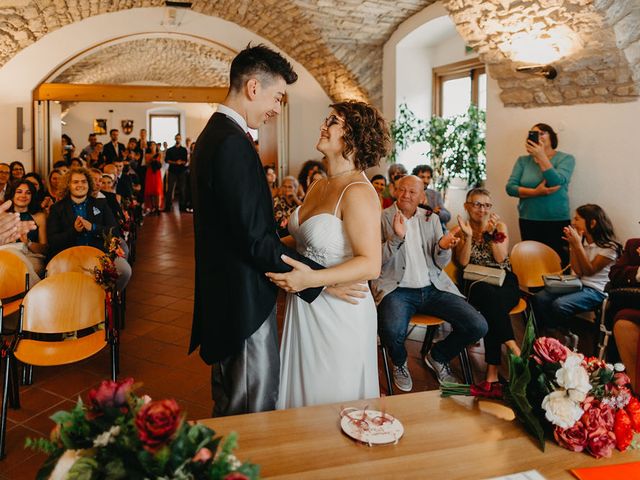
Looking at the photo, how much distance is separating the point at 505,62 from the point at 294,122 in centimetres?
517

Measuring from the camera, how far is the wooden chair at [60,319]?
2988 mm

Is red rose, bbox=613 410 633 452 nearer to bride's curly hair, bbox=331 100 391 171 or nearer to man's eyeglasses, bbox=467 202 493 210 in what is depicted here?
bride's curly hair, bbox=331 100 391 171

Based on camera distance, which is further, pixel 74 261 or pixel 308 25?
pixel 308 25

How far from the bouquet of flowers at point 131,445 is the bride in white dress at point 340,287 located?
1.12 metres

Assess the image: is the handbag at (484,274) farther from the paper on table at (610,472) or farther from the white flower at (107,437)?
the white flower at (107,437)

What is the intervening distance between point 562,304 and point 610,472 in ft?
8.79

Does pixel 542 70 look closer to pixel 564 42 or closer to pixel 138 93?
pixel 564 42

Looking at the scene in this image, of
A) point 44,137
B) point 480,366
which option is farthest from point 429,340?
point 44,137

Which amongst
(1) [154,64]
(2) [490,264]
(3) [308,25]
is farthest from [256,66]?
(1) [154,64]

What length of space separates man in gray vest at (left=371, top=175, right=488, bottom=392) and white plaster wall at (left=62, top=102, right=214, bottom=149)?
1481cm

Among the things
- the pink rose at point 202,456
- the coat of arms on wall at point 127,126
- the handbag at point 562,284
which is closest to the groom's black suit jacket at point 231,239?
the pink rose at point 202,456

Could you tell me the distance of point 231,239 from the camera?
6.05 ft

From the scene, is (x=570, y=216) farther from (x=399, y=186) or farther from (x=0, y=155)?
(x=0, y=155)

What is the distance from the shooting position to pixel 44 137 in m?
8.87
